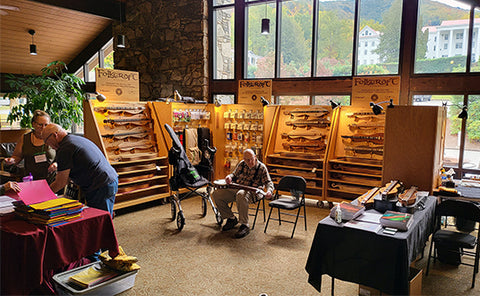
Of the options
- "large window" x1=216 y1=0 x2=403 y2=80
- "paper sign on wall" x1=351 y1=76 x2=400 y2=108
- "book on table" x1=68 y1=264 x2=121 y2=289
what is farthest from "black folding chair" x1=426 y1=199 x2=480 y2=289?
"large window" x1=216 y1=0 x2=403 y2=80

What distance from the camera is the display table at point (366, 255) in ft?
8.96

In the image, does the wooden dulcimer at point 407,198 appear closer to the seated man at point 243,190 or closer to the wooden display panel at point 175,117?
the seated man at point 243,190

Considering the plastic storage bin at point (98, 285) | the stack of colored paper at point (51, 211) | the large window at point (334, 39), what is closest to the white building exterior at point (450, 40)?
the large window at point (334, 39)

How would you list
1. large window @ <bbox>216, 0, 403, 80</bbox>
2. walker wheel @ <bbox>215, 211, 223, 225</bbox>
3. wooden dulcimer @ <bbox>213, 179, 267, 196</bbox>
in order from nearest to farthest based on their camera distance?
wooden dulcimer @ <bbox>213, 179, 267, 196</bbox>, walker wheel @ <bbox>215, 211, 223, 225</bbox>, large window @ <bbox>216, 0, 403, 80</bbox>

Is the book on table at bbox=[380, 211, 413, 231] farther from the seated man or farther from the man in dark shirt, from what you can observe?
the man in dark shirt

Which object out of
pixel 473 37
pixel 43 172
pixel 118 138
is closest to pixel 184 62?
pixel 118 138

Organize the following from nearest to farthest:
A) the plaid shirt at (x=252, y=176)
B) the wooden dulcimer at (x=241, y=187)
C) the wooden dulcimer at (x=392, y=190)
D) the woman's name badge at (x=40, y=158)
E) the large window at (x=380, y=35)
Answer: the wooden dulcimer at (x=392, y=190), the woman's name badge at (x=40, y=158), the wooden dulcimer at (x=241, y=187), the plaid shirt at (x=252, y=176), the large window at (x=380, y=35)

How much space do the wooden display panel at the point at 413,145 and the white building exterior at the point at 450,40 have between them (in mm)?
2120

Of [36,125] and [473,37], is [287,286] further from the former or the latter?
[473,37]

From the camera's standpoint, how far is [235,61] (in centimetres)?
805

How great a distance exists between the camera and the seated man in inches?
197

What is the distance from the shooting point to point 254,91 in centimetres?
716

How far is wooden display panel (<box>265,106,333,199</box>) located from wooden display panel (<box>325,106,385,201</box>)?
183 mm

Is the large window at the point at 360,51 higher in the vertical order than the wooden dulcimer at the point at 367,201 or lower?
higher
